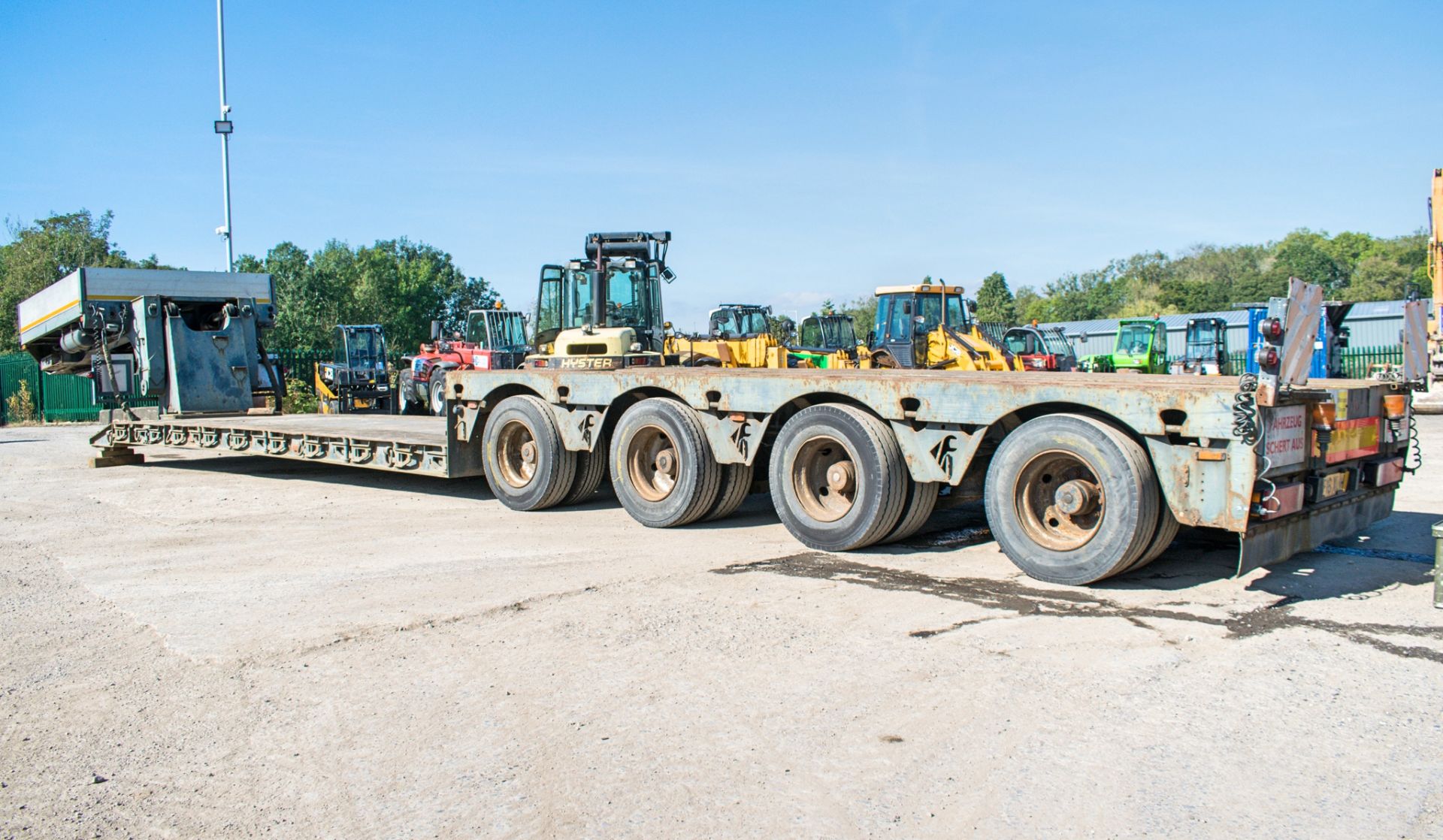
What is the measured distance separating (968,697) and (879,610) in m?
1.61

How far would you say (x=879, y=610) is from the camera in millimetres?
6500

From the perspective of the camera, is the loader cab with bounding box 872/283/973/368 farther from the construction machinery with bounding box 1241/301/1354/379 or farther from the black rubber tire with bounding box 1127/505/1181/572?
the black rubber tire with bounding box 1127/505/1181/572

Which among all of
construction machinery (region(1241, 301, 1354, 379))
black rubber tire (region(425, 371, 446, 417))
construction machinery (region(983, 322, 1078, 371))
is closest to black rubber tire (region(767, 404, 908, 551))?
construction machinery (region(983, 322, 1078, 371))

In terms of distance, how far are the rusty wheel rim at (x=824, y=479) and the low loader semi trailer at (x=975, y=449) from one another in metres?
0.01

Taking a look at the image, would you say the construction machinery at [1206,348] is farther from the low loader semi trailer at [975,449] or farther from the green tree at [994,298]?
the green tree at [994,298]

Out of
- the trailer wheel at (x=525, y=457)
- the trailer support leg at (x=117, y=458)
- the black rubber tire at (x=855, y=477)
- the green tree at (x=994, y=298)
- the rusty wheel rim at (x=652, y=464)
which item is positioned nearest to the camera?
the black rubber tire at (x=855, y=477)

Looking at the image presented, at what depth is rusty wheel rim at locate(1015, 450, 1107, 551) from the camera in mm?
7012

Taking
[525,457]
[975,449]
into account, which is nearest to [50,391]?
[525,457]

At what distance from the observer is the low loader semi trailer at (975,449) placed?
21.3 feet

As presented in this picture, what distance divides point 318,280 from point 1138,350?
41.9m

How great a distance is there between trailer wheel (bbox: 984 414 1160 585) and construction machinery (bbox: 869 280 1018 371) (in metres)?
11.1

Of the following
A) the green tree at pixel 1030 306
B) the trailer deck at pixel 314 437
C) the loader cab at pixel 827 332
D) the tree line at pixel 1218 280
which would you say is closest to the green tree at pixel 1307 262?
the tree line at pixel 1218 280

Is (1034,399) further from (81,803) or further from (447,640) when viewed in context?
(81,803)

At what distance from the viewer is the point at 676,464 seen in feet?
32.3
